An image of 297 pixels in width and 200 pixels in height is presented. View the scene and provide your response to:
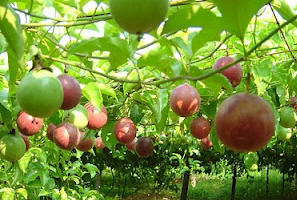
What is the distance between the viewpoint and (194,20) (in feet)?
3.41

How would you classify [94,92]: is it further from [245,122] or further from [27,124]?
[245,122]

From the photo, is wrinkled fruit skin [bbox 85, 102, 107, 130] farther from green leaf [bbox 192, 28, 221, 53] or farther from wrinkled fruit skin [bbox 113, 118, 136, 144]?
green leaf [bbox 192, 28, 221, 53]

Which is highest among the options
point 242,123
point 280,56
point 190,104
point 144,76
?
point 280,56

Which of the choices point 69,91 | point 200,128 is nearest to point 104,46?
point 69,91

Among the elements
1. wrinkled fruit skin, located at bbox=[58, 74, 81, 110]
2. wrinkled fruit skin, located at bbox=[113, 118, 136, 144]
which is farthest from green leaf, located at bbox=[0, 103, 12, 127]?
wrinkled fruit skin, located at bbox=[113, 118, 136, 144]

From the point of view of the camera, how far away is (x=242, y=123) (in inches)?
33.2

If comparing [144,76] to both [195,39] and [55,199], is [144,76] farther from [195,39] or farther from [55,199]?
[55,199]

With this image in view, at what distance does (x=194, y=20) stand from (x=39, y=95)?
45 cm

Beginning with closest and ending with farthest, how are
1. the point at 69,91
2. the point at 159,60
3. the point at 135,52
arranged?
the point at 69,91 < the point at 159,60 < the point at 135,52

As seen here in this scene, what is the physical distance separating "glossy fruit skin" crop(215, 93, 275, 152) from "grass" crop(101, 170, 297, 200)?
11.5 metres

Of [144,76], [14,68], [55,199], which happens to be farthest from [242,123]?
[55,199]

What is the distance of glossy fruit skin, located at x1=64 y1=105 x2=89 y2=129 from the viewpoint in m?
1.82

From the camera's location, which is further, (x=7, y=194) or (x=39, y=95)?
(x=7, y=194)

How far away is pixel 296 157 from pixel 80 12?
9601mm
